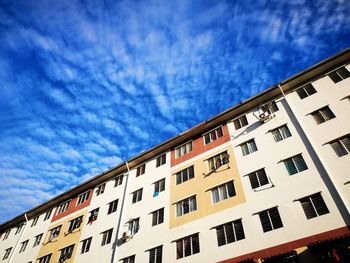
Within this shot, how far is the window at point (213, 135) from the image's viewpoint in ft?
75.6

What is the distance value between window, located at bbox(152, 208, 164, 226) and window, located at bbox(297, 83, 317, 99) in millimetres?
15602

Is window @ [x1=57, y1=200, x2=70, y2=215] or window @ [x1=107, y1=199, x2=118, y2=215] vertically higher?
window @ [x1=57, y1=200, x2=70, y2=215]

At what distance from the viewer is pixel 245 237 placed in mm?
15336

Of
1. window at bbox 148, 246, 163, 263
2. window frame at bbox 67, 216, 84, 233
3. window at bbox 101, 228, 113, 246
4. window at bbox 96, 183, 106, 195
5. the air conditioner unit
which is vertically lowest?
window at bbox 148, 246, 163, 263

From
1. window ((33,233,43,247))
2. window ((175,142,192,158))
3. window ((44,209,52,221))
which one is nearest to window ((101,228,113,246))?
window ((175,142,192,158))

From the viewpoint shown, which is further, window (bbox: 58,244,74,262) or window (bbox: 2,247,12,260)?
window (bbox: 2,247,12,260)

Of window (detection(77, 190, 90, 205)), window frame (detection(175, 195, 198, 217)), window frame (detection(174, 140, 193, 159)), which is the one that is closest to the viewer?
window frame (detection(175, 195, 198, 217))

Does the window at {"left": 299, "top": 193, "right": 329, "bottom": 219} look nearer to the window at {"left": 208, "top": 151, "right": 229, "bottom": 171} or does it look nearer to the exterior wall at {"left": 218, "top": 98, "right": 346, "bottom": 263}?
the exterior wall at {"left": 218, "top": 98, "right": 346, "bottom": 263}

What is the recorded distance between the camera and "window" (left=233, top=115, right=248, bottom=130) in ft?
71.7

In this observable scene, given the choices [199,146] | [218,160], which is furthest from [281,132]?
[199,146]

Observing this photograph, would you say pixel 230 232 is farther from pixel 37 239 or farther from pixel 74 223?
pixel 37 239

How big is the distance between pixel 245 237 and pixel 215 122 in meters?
11.5

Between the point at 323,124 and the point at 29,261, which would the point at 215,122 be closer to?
the point at 323,124

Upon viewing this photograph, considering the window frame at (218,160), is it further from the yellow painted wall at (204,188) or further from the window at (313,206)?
the window at (313,206)
